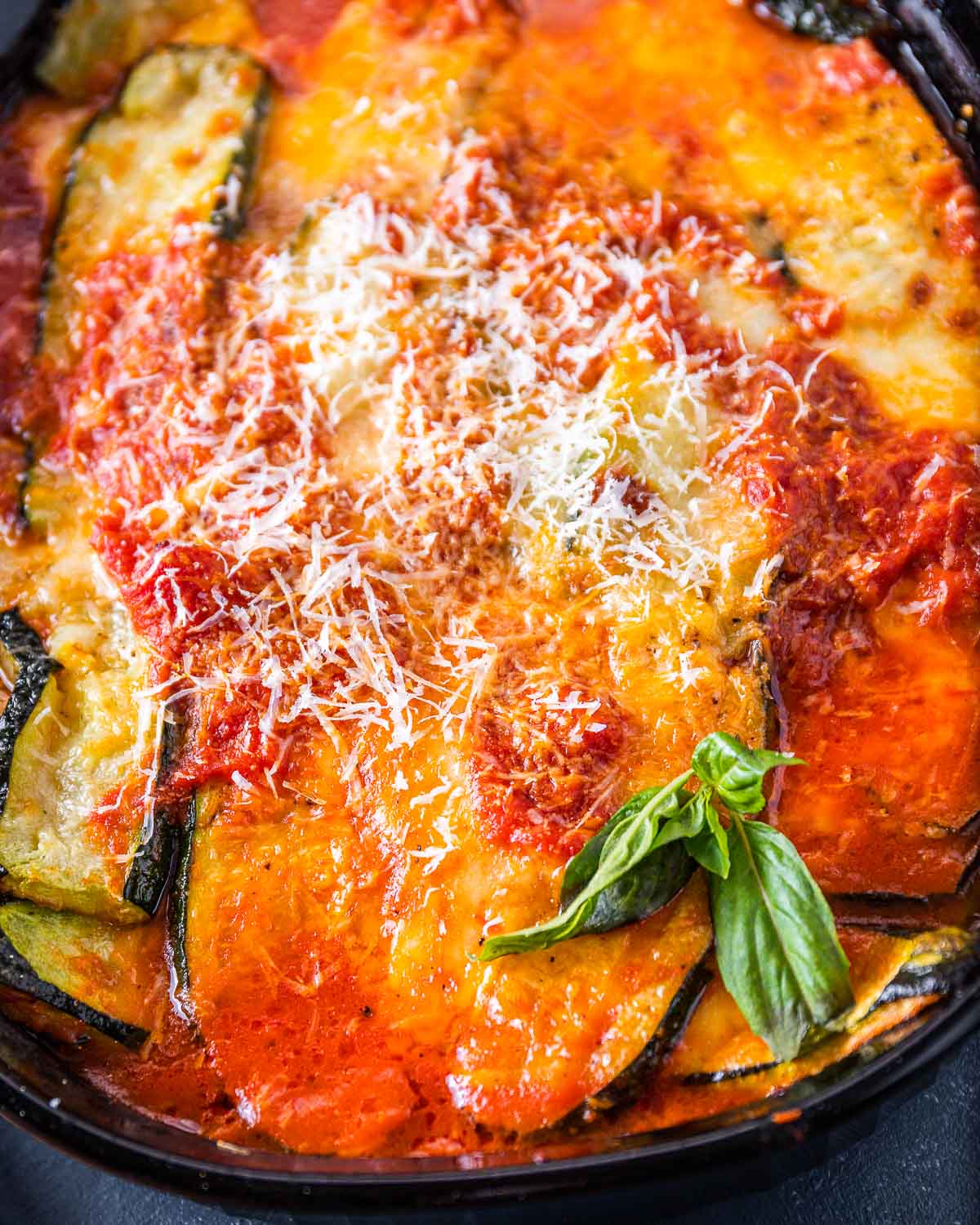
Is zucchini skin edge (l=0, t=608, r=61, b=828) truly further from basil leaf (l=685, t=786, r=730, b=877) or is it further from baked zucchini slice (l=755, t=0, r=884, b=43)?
baked zucchini slice (l=755, t=0, r=884, b=43)

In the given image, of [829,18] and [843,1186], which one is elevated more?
[829,18]

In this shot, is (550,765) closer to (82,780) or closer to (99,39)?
(82,780)

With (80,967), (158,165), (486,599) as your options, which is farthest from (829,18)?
(80,967)

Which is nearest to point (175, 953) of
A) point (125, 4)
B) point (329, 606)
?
point (329, 606)

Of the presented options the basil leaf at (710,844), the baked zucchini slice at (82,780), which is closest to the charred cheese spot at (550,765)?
the basil leaf at (710,844)

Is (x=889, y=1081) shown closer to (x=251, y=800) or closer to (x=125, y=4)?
(x=251, y=800)

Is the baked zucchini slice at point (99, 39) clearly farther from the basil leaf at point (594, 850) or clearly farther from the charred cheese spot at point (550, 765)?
the basil leaf at point (594, 850)
